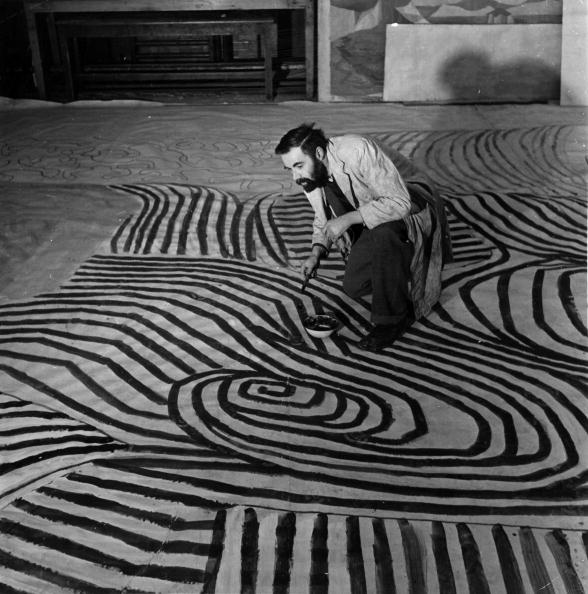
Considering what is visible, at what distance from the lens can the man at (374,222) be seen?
276 cm

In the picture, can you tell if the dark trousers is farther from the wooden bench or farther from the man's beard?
the wooden bench

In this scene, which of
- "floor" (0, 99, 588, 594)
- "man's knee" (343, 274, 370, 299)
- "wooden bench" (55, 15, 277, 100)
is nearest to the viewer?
"floor" (0, 99, 588, 594)

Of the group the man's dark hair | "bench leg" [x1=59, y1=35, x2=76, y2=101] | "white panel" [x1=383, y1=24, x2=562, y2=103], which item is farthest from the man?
"bench leg" [x1=59, y1=35, x2=76, y2=101]

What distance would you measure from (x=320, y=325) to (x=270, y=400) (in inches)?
19.5

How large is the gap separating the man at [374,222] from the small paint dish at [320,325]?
0.46ft

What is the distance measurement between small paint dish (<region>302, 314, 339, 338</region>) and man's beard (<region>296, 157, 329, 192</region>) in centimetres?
53

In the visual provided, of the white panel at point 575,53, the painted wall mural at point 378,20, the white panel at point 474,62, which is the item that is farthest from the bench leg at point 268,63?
the white panel at point 575,53

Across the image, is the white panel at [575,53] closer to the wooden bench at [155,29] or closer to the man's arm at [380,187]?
the wooden bench at [155,29]

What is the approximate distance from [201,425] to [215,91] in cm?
508

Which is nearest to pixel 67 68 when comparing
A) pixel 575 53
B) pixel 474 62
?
pixel 474 62

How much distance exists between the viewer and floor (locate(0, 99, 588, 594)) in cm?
193

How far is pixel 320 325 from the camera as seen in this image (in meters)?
2.96

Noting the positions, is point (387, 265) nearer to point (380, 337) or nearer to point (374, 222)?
point (374, 222)

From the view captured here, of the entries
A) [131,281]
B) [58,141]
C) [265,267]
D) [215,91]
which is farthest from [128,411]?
[215,91]
